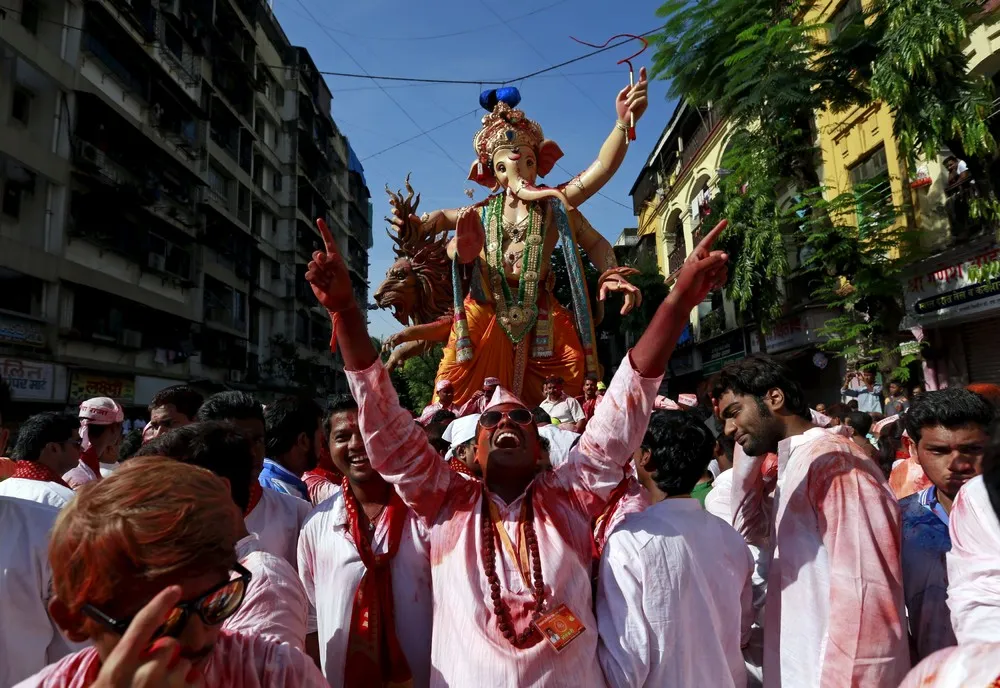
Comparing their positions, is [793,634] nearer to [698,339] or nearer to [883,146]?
[883,146]

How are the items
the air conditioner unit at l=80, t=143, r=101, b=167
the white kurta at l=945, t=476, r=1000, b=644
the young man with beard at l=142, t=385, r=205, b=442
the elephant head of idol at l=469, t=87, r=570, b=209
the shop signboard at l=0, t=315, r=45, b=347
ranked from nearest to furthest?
the white kurta at l=945, t=476, r=1000, b=644, the young man with beard at l=142, t=385, r=205, b=442, the elephant head of idol at l=469, t=87, r=570, b=209, the shop signboard at l=0, t=315, r=45, b=347, the air conditioner unit at l=80, t=143, r=101, b=167

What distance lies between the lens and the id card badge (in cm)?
197

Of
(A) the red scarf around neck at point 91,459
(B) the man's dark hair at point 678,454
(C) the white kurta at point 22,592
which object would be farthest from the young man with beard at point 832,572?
(A) the red scarf around neck at point 91,459

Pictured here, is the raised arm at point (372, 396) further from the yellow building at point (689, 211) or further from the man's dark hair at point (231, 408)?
the yellow building at point (689, 211)

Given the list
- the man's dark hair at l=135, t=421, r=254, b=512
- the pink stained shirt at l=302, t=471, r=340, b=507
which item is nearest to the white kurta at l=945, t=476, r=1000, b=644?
the man's dark hair at l=135, t=421, r=254, b=512

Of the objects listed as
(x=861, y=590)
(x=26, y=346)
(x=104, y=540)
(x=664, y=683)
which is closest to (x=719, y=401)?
(x=861, y=590)

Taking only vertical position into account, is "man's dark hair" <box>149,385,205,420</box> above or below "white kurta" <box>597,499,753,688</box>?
above

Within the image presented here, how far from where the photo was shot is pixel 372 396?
6.98 feet

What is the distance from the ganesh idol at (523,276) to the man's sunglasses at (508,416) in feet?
13.8

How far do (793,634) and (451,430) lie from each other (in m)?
1.69

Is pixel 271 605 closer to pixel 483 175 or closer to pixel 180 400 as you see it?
pixel 180 400

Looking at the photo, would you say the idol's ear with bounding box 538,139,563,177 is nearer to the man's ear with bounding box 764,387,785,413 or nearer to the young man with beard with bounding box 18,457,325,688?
the man's ear with bounding box 764,387,785,413

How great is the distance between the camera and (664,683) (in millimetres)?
2123

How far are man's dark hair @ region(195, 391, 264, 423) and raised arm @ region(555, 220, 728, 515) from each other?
1612 millimetres
